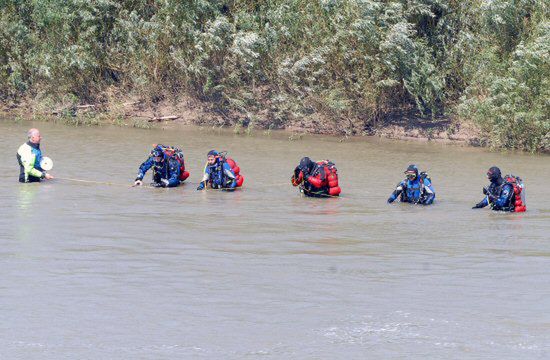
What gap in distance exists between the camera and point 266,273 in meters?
12.5

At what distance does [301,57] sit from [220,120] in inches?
124

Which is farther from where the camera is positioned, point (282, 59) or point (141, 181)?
point (282, 59)

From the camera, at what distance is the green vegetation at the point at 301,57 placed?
90.5 feet

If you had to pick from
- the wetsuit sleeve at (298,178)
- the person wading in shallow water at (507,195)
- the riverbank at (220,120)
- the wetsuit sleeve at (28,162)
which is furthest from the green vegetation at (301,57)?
the wetsuit sleeve at (28,162)

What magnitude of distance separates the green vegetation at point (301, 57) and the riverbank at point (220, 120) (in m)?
0.18

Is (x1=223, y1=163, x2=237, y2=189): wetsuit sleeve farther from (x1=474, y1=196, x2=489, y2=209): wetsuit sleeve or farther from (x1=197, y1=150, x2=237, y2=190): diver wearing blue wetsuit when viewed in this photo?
(x1=474, y1=196, x2=489, y2=209): wetsuit sleeve

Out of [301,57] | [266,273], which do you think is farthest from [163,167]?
[301,57]

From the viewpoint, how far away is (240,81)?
32.2 meters

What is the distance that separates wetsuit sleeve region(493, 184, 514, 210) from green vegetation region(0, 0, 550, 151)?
8849mm

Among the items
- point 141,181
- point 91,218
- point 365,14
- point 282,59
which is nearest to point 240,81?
point 282,59

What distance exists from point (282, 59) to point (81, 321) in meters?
21.4

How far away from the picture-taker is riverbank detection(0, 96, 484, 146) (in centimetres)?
2942

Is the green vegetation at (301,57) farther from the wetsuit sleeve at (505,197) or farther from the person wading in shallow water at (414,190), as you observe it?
the wetsuit sleeve at (505,197)

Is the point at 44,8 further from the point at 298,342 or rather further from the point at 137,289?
the point at 298,342
